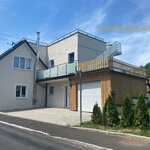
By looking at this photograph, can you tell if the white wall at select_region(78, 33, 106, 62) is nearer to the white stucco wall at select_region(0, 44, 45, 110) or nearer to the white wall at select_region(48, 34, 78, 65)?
the white wall at select_region(48, 34, 78, 65)

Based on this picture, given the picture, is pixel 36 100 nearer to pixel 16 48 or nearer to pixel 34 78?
pixel 34 78

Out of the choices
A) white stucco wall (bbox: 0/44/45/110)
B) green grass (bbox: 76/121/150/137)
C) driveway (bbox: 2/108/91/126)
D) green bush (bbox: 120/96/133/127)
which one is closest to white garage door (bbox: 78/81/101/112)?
driveway (bbox: 2/108/91/126)

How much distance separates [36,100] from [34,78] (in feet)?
8.33

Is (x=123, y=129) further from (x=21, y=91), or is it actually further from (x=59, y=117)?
(x=21, y=91)

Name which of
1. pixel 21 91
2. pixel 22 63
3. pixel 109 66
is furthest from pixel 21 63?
pixel 109 66

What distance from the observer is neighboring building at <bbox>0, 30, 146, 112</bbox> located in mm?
20734

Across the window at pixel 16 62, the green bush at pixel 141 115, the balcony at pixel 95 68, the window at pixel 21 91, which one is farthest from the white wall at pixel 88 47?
the green bush at pixel 141 115

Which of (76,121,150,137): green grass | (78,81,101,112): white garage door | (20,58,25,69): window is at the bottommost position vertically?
(76,121,150,137): green grass

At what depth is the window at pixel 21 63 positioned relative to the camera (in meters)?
27.6

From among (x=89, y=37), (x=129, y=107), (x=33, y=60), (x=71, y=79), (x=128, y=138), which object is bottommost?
(x=128, y=138)

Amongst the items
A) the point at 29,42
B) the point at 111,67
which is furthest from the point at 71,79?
the point at 29,42

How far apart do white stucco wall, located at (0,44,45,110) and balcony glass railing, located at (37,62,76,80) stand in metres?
1.46

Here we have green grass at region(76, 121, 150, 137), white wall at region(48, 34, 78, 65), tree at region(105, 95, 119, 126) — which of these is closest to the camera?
green grass at region(76, 121, 150, 137)

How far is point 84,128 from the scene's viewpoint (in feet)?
41.9
